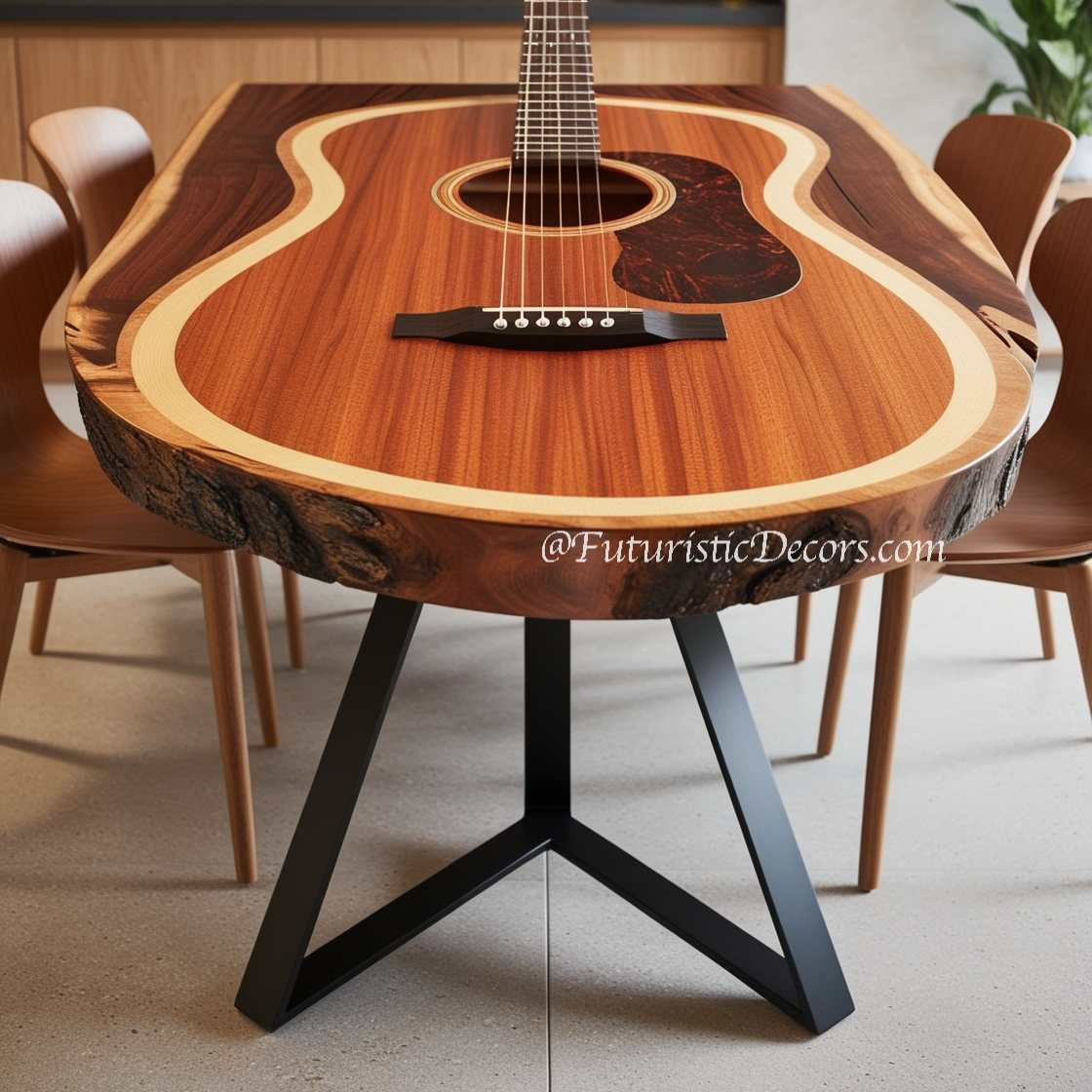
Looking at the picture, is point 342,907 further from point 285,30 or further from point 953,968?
point 285,30

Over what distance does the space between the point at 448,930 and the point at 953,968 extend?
0.58 metres

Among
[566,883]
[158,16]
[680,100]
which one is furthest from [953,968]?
[158,16]

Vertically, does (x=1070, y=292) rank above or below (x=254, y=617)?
above

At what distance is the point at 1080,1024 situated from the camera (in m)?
1.43

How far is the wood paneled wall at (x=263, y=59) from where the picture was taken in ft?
11.0

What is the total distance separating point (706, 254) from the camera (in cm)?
141

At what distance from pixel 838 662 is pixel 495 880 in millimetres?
596

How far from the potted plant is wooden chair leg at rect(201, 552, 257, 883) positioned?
8.14 ft

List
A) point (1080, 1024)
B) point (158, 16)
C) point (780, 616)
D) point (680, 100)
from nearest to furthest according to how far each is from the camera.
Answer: point (1080, 1024)
point (680, 100)
point (780, 616)
point (158, 16)

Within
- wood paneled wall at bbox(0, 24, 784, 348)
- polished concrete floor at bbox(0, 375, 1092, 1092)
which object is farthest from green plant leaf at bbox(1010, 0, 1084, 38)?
polished concrete floor at bbox(0, 375, 1092, 1092)

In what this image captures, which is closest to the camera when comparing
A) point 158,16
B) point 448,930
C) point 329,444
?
point 329,444

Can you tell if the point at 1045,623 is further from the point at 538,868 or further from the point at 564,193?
the point at 564,193

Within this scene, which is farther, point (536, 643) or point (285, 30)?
point (285, 30)

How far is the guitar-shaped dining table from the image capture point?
943 millimetres
